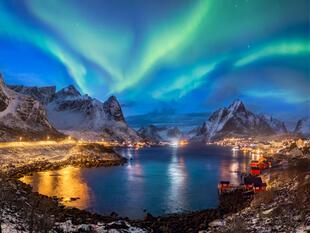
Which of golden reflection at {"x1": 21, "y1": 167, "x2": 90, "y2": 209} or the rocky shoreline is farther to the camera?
golden reflection at {"x1": 21, "y1": 167, "x2": 90, "y2": 209}

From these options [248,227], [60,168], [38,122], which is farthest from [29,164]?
[38,122]

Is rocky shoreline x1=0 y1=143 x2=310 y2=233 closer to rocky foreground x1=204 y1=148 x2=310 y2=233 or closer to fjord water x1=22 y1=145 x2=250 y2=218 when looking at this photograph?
rocky foreground x1=204 y1=148 x2=310 y2=233

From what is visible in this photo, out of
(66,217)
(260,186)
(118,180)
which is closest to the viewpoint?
(66,217)

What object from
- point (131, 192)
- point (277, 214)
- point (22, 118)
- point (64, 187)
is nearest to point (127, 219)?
point (277, 214)

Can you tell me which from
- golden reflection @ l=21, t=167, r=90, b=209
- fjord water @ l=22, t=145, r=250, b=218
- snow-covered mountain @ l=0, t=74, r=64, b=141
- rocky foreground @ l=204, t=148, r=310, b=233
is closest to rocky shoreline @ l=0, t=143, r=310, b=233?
rocky foreground @ l=204, t=148, r=310, b=233

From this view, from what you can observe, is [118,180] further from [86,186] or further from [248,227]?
[248,227]

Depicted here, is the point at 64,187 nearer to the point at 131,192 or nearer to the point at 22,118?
the point at 131,192
